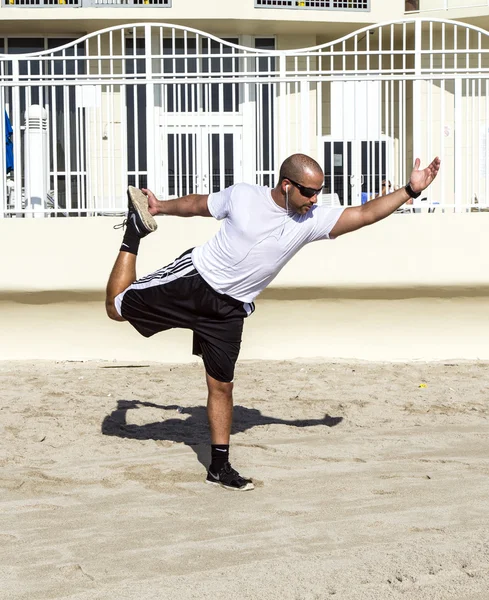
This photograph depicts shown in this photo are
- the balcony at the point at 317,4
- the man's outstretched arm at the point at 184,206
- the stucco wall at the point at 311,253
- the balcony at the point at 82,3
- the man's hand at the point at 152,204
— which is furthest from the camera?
the balcony at the point at 317,4

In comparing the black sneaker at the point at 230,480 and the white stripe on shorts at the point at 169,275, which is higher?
the white stripe on shorts at the point at 169,275

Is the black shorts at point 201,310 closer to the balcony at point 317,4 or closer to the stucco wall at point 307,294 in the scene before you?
the stucco wall at point 307,294

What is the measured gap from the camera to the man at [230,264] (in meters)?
5.10

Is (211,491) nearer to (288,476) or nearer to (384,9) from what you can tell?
(288,476)

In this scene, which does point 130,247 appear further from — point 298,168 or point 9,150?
point 9,150

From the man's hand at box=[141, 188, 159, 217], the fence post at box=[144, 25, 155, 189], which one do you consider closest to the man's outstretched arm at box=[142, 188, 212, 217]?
the man's hand at box=[141, 188, 159, 217]

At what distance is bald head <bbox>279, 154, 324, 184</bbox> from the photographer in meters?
5.00

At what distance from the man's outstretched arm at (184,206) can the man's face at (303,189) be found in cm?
57

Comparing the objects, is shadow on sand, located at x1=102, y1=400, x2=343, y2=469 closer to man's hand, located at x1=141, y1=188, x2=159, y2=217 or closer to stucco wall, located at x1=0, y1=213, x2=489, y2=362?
man's hand, located at x1=141, y1=188, x2=159, y2=217

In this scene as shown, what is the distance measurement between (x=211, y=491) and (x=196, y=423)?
176 cm

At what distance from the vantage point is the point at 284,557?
3.99 m

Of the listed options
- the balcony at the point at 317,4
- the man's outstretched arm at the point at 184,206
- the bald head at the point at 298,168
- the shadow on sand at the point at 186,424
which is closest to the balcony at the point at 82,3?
the balcony at the point at 317,4

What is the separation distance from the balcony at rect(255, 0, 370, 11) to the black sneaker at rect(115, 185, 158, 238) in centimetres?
1340

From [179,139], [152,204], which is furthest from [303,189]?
[179,139]
